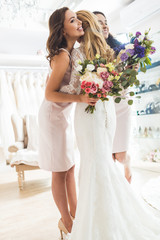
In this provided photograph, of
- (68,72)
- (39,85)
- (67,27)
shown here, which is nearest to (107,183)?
(68,72)

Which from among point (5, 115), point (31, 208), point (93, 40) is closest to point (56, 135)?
point (93, 40)

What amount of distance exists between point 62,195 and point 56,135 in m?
0.43

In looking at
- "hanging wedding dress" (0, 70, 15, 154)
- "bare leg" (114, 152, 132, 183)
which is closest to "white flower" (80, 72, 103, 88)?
"bare leg" (114, 152, 132, 183)

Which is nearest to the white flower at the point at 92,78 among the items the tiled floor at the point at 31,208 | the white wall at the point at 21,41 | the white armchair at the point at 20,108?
the tiled floor at the point at 31,208

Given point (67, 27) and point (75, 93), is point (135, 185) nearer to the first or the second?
point (75, 93)

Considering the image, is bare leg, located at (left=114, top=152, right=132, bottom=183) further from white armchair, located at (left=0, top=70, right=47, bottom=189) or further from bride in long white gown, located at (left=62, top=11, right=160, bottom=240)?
white armchair, located at (left=0, top=70, right=47, bottom=189)

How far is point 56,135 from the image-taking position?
163cm

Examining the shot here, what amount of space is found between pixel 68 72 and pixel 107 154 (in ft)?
1.95

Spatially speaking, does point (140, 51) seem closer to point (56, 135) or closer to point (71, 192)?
point (56, 135)

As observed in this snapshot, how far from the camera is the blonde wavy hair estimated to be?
4.84ft

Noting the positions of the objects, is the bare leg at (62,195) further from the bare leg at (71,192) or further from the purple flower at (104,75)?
the purple flower at (104,75)

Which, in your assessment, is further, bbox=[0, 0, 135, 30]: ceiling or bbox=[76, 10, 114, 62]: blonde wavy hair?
bbox=[0, 0, 135, 30]: ceiling

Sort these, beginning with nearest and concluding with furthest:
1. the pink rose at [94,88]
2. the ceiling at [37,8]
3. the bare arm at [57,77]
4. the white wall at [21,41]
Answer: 1. the pink rose at [94,88]
2. the bare arm at [57,77]
3. the ceiling at [37,8]
4. the white wall at [21,41]

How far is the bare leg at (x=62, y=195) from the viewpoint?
1.63m
